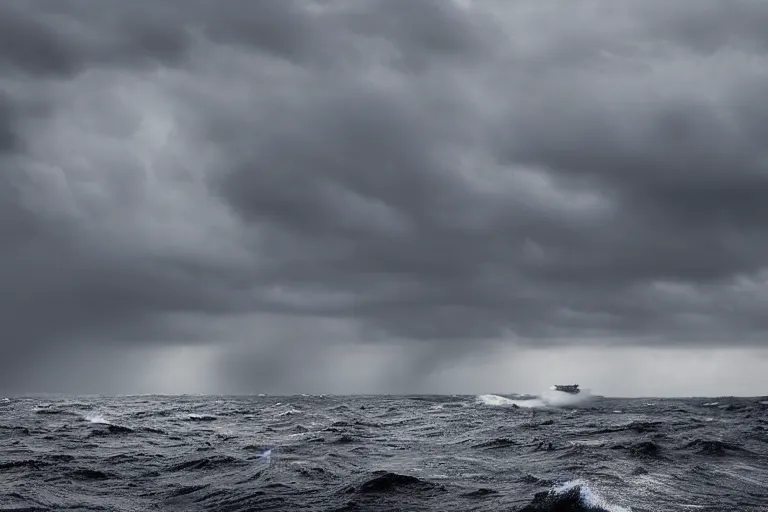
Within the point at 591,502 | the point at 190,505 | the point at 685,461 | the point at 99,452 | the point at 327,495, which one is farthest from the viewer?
the point at 99,452

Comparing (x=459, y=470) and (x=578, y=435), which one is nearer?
(x=459, y=470)

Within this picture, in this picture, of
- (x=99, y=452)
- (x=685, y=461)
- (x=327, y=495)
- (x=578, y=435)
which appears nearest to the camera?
(x=327, y=495)

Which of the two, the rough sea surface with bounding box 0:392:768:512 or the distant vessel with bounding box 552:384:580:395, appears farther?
the distant vessel with bounding box 552:384:580:395

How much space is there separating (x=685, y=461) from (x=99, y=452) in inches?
1199

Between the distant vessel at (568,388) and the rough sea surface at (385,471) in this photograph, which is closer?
the rough sea surface at (385,471)

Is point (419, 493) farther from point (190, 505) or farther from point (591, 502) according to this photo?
point (190, 505)

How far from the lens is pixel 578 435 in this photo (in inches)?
1672

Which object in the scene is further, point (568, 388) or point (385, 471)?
point (568, 388)

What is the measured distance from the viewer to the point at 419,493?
2088 cm

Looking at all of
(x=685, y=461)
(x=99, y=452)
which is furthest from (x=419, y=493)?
(x=99, y=452)

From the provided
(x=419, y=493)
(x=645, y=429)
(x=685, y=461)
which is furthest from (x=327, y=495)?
(x=645, y=429)

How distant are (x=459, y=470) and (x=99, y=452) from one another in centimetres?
2018

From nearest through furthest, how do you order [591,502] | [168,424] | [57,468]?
[591,502], [57,468], [168,424]

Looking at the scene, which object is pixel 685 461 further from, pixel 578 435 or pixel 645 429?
pixel 645 429
